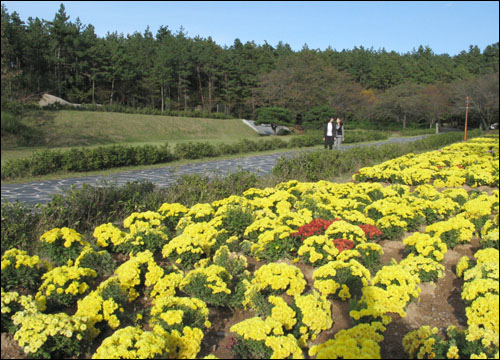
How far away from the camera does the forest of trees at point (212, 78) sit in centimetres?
3272

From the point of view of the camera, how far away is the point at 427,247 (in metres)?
4.15

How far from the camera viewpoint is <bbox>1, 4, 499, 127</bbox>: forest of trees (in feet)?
107

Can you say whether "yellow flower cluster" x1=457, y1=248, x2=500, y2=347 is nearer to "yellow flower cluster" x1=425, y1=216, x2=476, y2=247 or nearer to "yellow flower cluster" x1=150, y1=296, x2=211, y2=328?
"yellow flower cluster" x1=425, y1=216, x2=476, y2=247

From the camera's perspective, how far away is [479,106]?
37.6 meters

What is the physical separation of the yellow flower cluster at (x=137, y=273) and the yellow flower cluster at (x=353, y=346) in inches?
61.0

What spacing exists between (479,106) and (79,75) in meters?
35.4

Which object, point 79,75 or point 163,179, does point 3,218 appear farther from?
point 79,75

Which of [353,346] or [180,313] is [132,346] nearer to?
[180,313]

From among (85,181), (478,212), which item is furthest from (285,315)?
(85,181)

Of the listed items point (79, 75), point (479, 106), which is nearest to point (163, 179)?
point (79, 75)

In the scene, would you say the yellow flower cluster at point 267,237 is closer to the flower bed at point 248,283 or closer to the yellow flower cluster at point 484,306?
the flower bed at point 248,283

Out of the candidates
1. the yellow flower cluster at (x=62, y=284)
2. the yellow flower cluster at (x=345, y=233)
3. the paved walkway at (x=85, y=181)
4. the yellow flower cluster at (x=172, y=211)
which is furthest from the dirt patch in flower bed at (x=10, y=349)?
the yellow flower cluster at (x=345, y=233)

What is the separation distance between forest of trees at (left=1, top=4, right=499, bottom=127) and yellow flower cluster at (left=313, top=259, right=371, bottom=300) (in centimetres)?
2897

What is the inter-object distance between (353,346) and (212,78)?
141ft
